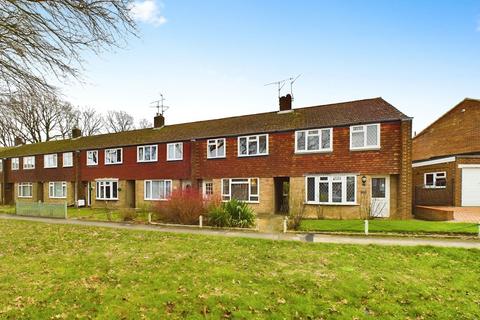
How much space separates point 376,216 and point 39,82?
16.2m

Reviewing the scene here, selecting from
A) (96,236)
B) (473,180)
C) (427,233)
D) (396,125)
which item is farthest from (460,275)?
(473,180)

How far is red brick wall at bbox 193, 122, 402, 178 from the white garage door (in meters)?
7.68

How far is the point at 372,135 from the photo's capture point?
17.1 m

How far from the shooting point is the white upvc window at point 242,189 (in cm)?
2023

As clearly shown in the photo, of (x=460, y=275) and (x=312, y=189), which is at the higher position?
(x=312, y=189)

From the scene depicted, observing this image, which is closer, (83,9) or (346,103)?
(83,9)

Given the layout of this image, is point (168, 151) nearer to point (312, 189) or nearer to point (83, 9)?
point (312, 189)

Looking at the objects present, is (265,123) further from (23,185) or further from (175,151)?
(23,185)

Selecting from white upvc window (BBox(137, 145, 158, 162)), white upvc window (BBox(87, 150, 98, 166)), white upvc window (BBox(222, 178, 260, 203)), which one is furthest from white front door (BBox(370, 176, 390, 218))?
white upvc window (BBox(87, 150, 98, 166))

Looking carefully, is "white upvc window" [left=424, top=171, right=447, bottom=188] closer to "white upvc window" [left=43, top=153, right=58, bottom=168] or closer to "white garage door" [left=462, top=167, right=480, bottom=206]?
"white garage door" [left=462, top=167, right=480, bottom=206]

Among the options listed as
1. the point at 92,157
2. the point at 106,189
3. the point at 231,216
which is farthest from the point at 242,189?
the point at 92,157

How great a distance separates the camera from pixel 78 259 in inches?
342

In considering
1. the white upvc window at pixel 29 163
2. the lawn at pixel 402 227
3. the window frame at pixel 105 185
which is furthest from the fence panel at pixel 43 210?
the lawn at pixel 402 227

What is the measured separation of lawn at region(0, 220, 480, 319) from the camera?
5.62 metres
